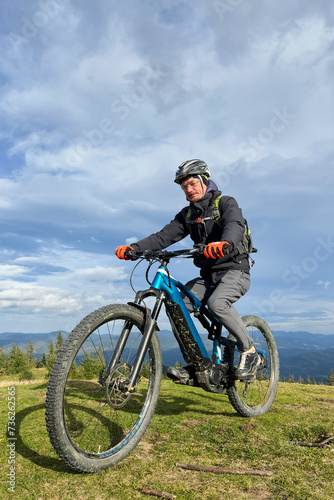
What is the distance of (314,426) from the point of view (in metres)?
5.15

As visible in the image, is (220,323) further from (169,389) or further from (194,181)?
(169,389)

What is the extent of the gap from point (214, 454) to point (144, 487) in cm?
126

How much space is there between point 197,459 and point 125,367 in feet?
4.72

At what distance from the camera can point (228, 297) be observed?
525cm

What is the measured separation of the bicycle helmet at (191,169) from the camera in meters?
5.45

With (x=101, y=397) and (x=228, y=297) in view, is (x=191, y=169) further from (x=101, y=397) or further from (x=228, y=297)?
(x=101, y=397)

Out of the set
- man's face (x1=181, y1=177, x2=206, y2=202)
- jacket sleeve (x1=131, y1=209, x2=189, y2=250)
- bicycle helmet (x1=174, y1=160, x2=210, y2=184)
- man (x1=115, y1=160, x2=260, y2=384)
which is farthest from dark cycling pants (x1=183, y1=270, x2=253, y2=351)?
bicycle helmet (x1=174, y1=160, x2=210, y2=184)

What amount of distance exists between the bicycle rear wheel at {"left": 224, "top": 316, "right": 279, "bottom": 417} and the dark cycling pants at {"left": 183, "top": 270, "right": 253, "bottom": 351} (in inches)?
21.6

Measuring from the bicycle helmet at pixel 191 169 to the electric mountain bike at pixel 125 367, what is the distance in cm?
162

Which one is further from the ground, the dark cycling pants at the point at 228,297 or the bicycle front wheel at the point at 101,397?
the dark cycling pants at the point at 228,297

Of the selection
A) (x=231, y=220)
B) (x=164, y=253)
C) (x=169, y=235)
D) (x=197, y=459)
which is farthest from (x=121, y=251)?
(x=197, y=459)

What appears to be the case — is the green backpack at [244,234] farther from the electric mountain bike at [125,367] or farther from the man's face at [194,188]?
the electric mountain bike at [125,367]

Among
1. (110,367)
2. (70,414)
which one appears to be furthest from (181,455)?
(70,414)
